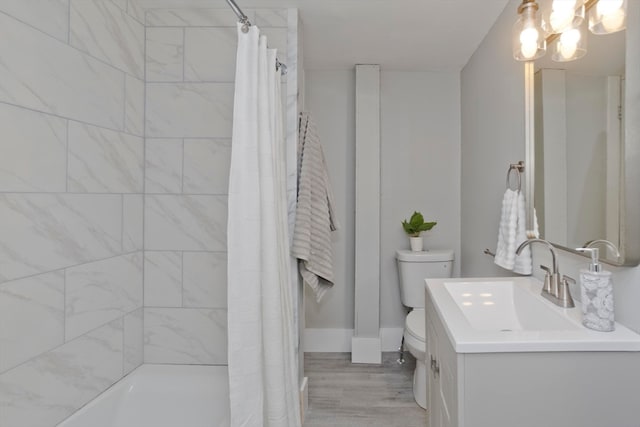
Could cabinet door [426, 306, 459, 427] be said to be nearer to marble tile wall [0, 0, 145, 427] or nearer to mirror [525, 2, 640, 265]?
mirror [525, 2, 640, 265]

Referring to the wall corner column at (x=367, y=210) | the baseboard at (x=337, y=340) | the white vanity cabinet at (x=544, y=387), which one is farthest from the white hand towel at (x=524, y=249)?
the baseboard at (x=337, y=340)

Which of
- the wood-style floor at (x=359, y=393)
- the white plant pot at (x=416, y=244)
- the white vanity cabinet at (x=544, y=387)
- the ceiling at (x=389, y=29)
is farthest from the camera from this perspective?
the white plant pot at (x=416, y=244)

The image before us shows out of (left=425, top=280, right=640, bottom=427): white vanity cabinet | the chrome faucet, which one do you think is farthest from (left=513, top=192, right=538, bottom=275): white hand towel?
(left=425, top=280, right=640, bottom=427): white vanity cabinet

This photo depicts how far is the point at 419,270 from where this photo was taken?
2650mm

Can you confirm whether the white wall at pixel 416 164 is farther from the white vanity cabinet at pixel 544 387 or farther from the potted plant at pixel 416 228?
the white vanity cabinet at pixel 544 387

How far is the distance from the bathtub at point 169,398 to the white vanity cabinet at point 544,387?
3.81 feet

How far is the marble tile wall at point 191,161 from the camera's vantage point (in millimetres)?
1901

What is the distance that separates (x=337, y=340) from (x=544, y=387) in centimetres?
214

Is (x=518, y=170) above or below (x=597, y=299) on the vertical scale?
above

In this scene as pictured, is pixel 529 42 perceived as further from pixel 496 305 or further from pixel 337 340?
pixel 337 340

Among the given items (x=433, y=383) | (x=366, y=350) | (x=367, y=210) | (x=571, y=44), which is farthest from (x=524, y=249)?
(x=366, y=350)

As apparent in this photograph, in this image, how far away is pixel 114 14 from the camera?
5.49 ft

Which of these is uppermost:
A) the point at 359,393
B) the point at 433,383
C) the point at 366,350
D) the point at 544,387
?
the point at 544,387

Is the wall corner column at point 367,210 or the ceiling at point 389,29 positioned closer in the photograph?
the ceiling at point 389,29
